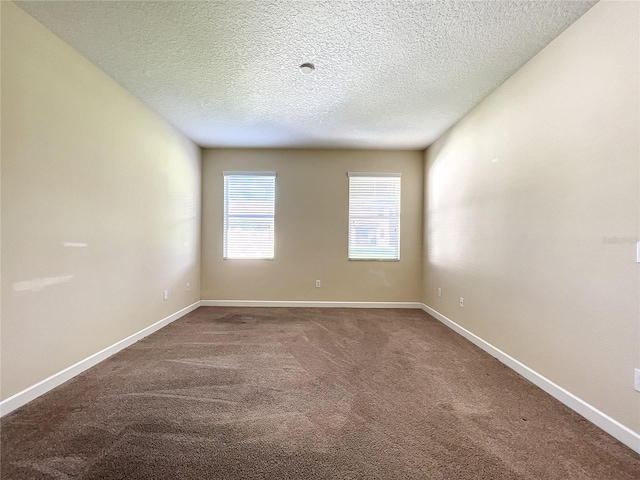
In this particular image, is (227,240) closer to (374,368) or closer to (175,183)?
(175,183)

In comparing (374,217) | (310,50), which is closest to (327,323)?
(374,217)

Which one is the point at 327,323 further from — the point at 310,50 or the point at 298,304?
the point at 310,50

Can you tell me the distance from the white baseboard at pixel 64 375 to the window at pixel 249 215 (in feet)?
5.78

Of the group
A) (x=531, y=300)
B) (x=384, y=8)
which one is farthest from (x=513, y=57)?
(x=531, y=300)

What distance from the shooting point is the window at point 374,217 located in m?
4.63

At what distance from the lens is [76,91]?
2.22 metres

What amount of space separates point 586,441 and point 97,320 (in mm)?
3609

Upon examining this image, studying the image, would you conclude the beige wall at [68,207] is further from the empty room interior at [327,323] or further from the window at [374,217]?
the window at [374,217]

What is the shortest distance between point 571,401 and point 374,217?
128 inches

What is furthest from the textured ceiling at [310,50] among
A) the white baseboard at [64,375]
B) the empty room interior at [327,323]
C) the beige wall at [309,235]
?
the white baseboard at [64,375]

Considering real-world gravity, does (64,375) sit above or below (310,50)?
below

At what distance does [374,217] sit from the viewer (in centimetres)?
465

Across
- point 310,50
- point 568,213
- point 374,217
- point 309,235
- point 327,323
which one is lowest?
point 327,323

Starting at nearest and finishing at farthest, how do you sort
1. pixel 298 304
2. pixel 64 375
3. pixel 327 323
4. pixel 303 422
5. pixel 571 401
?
1. pixel 303 422
2. pixel 571 401
3. pixel 64 375
4. pixel 327 323
5. pixel 298 304
